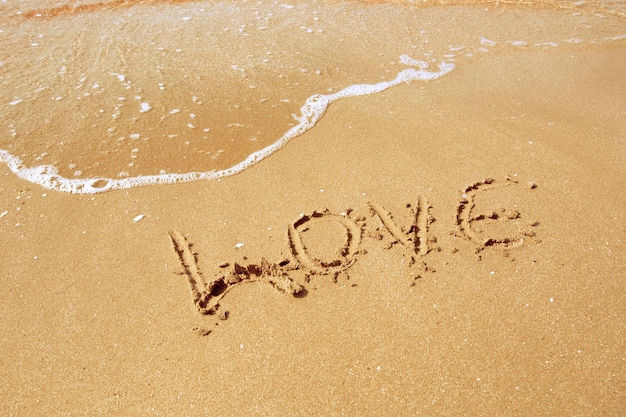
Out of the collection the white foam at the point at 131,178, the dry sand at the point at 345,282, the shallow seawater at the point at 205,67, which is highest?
the shallow seawater at the point at 205,67

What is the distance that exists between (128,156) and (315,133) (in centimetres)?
173

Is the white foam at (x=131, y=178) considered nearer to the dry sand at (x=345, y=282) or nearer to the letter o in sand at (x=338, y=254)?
the dry sand at (x=345, y=282)

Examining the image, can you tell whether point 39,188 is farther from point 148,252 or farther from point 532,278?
point 532,278

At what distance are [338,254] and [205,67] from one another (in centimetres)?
331

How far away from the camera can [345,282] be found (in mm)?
2635

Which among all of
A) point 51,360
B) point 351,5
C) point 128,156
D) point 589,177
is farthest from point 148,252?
point 351,5

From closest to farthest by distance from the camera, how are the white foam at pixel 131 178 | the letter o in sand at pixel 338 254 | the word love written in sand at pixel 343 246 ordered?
the word love written in sand at pixel 343 246 → the letter o in sand at pixel 338 254 → the white foam at pixel 131 178

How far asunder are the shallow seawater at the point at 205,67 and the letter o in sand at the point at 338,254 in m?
0.90

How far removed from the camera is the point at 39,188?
3369mm

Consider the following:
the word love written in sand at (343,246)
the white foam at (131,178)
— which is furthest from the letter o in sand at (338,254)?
the white foam at (131,178)

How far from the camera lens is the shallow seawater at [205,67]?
373cm

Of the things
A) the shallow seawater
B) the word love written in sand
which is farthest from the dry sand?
the shallow seawater

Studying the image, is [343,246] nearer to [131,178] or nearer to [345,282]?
[345,282]

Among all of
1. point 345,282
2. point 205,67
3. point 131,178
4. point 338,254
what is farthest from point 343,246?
point 205,67
